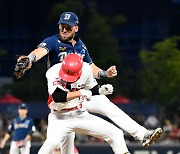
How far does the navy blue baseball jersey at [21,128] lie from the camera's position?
21.7 meters

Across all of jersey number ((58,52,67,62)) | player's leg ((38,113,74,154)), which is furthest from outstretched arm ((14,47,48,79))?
player's leg ((38,113,74,154))

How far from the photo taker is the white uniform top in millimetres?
12125

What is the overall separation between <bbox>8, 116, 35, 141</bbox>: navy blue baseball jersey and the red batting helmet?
9781 mm

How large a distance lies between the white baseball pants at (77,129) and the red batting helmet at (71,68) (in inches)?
25.8

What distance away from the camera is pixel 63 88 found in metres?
12.1

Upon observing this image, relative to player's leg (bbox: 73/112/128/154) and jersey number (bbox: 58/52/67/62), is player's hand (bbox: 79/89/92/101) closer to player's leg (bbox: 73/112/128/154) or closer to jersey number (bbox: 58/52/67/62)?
player's leg (bbox: 73/112/128/154)

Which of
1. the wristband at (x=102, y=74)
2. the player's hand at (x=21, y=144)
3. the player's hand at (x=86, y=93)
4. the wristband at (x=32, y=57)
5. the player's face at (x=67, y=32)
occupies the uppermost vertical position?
the player's face at (x=67, y=32)

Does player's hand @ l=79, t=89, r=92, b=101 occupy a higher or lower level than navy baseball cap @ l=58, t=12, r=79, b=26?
lower

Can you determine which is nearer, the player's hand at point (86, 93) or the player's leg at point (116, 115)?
the player's hand at point (86, 93)

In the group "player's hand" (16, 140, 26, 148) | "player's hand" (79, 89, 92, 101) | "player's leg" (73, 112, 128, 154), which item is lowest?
"player's hand" (16, 140, 26, 148)

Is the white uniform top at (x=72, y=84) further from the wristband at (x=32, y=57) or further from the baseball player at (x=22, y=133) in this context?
the baseball player at (x=22, y=133)

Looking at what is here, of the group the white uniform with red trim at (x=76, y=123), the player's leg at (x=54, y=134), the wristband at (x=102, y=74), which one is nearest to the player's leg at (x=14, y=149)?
the wristband at (x=102, y=74)

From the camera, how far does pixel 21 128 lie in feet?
71.1

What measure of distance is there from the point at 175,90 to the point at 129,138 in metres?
6.89
